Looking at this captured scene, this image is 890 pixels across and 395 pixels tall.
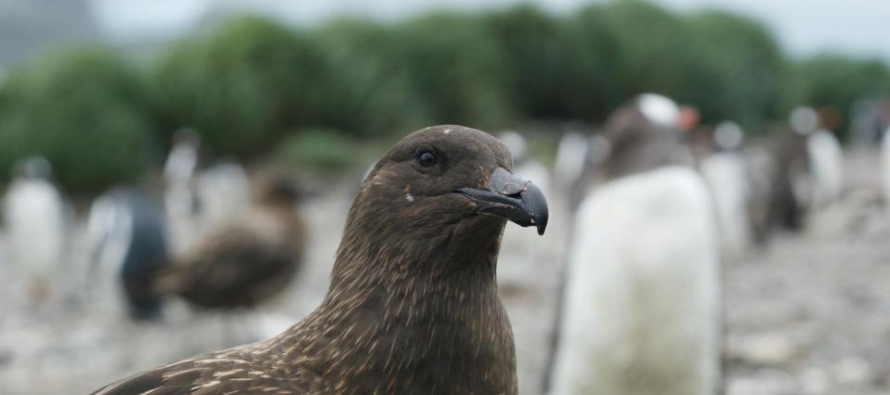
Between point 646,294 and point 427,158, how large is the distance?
3.02 m

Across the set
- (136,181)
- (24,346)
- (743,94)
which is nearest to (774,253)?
(24,346)

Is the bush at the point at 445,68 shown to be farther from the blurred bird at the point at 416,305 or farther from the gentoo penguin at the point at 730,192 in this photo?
the blurred bird at the point at 416,305

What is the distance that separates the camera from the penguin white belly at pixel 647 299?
17.2ft

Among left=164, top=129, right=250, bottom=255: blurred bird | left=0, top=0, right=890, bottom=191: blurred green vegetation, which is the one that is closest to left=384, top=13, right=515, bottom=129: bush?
left=0, top=0, right=890, bottom=191: blurred green vegetation

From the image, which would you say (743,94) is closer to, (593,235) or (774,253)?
(774,253)

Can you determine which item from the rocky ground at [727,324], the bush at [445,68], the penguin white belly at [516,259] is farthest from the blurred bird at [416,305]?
the bush at [445,68]

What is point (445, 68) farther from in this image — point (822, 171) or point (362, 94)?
point (822, 171)

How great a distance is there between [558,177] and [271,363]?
72.6 ft

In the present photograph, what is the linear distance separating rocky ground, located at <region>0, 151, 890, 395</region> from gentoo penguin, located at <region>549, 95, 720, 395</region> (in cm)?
168

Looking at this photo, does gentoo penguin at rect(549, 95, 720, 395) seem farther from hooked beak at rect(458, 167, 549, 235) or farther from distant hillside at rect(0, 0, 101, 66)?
distant hillside at rect(0, 0, 101, 66)

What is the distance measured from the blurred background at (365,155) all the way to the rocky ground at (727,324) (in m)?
0.04

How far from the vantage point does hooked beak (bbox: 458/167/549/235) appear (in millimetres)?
2361

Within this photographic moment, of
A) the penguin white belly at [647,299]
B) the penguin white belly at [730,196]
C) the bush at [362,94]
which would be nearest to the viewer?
the penguin white belly at [647,299]

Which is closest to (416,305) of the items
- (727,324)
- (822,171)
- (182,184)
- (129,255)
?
(727,324)
